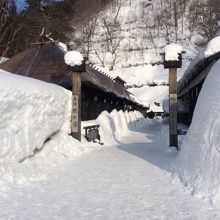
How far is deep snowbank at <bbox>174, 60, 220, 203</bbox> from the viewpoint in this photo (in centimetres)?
626

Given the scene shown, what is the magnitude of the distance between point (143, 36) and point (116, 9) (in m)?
16.4

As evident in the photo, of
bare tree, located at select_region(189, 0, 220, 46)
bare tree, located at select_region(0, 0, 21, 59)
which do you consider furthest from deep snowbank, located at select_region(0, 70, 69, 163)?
bare tree, located at select_region(189, 0, 220, 46)

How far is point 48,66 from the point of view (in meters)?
19.1

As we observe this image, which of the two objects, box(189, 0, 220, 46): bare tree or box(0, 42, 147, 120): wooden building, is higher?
box(189, 0, 220, 46): bare tree

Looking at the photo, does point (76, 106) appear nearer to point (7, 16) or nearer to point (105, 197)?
point (7, 16)

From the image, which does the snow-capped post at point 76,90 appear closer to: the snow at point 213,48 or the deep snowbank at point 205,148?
the snow at point 213,48

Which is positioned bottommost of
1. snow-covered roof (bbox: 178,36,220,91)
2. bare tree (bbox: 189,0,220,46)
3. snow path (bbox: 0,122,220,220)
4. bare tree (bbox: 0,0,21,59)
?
snow path (bbox: 0,122,220,220)

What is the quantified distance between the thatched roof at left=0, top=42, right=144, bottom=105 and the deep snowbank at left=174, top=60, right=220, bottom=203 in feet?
27.9

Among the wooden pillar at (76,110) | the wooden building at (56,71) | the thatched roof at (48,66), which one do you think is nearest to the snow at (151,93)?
the wooden building at (56,71)

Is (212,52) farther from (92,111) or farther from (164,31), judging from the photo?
(164,31)

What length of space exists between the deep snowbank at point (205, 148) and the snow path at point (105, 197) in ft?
0.91

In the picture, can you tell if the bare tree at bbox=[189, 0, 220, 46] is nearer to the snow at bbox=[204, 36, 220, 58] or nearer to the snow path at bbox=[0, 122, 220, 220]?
the snow at bbox=[204, 36, 220, 58]

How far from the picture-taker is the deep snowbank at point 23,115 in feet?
25.2

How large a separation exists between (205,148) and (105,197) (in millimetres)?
1923
